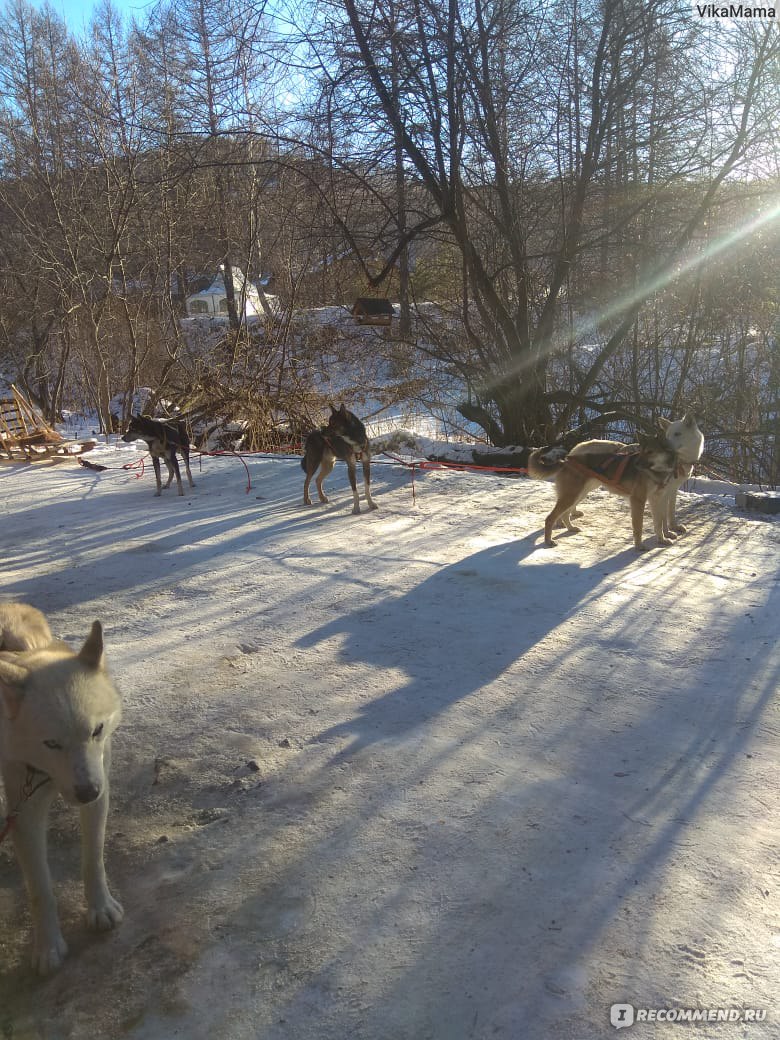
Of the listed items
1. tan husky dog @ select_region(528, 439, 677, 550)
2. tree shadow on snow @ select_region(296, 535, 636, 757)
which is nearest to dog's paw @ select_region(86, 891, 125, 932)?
tree shadow on snow @ select_region(296, 535, 636, 757)

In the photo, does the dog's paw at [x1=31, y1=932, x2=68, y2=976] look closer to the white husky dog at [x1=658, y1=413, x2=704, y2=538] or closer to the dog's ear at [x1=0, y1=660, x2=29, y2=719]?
the dog's ear at [x1=0, y1=660, x2=29, y2=719]

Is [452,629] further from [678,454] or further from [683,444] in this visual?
[683,444]

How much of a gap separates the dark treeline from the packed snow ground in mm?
7832

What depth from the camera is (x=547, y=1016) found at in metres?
1.87

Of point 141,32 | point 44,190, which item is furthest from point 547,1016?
point 44,190

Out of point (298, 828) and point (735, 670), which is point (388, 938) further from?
point (735, 670)

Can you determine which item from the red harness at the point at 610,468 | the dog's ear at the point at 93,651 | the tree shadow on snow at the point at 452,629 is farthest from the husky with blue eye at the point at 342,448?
the dog's ear at the point at 93,651

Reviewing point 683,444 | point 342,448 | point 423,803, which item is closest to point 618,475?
point 683,444

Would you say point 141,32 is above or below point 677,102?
above

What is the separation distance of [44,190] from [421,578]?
1749 cm

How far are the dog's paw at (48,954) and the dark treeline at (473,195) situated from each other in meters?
10.8

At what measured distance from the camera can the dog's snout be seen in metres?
1.92

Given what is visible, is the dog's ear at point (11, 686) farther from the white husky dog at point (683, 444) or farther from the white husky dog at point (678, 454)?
the white husky dog at point (683, 444)

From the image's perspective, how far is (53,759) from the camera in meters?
1.97
